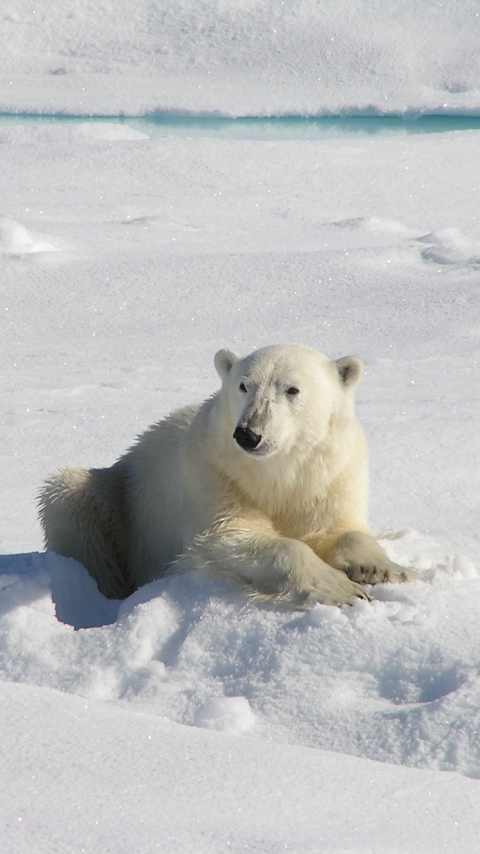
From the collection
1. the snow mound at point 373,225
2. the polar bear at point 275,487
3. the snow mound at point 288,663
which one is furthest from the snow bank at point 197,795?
the snow mound at point 373,225

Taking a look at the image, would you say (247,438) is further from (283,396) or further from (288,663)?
(288,663)

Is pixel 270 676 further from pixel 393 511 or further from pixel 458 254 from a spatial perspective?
pixel 458 254

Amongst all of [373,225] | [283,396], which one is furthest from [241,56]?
[283,396]

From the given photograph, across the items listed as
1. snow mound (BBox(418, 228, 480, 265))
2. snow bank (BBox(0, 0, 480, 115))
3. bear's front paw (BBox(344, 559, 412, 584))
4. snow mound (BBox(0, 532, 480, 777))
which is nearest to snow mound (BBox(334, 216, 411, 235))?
snow mound (BBox(418, 228, 480, 265))

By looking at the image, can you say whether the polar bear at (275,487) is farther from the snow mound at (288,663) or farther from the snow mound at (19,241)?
the snow mound at (19,241)

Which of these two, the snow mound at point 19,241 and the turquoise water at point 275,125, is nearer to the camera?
the snow mound at point 19,241

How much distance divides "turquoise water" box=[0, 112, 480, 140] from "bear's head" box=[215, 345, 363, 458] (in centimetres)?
1057

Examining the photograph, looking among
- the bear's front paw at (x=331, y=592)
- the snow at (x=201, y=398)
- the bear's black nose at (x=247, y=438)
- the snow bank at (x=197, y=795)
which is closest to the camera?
the snow bank at (x=197, y=795)

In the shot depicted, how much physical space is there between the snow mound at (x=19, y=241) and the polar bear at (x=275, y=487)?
4.07 m

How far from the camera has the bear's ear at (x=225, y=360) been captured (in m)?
2.92

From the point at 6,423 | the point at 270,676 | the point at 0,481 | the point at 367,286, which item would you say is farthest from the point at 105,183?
the point at 270,676

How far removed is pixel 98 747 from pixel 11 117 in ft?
45.5

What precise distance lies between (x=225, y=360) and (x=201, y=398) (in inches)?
74.9

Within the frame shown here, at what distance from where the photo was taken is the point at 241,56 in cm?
1662
